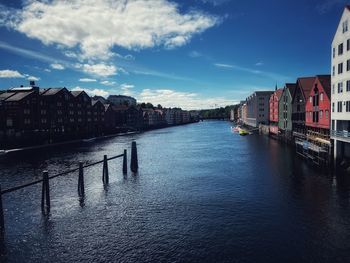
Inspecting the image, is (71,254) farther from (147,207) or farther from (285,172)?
(285,172)

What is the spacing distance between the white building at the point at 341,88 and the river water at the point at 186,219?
5.97 m

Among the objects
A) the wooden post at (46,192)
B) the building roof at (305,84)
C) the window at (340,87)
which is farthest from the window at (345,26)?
the wooden post at (46,192)

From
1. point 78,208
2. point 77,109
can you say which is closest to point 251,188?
point 78,208

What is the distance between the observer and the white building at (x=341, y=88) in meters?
44.2

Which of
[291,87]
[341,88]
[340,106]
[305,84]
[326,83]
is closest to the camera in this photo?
[341,88]

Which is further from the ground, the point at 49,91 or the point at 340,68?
the point at 49,91

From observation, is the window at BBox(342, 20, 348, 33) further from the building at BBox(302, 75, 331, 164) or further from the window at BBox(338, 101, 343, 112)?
the building at BBox(302, 75, 331, 164)

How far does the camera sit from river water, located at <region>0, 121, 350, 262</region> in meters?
20.6

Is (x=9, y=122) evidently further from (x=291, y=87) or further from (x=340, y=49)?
(x=291, y=87)

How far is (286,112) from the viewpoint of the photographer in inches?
3880

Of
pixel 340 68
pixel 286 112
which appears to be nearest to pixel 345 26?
pixel 340 68

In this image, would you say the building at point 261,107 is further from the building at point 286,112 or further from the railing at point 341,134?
the railing at point 341,134

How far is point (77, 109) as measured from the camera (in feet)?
414

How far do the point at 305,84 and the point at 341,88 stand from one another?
3652 centimetres
